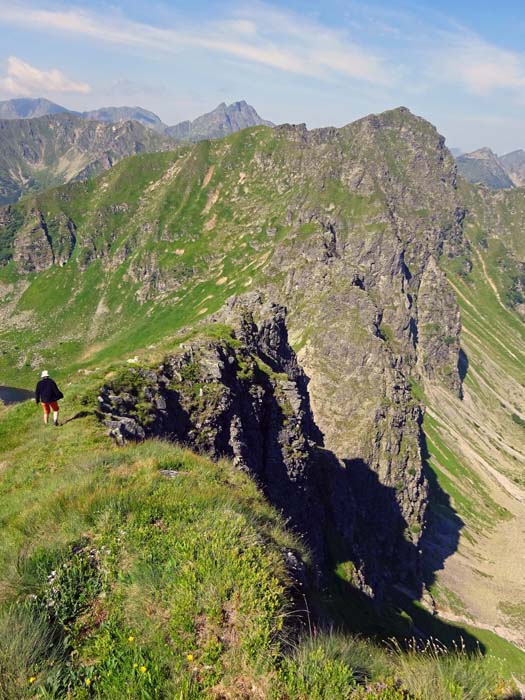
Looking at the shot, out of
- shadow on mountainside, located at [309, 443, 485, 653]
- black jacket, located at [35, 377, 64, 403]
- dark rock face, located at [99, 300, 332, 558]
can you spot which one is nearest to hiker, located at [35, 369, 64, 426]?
black jacket, located at [35, 377, 64, 403]

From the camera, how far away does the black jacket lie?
2327cm

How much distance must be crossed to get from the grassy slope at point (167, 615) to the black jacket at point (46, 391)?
36.6 ft

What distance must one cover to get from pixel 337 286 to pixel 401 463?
75393 millimetres

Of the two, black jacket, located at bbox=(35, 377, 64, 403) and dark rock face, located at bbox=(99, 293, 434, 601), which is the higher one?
black jacket, located at bbox=(35, 377, 64, 403)

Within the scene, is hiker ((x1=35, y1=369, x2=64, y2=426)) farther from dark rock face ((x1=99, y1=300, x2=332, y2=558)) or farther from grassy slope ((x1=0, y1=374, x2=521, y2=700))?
grassy slope ((x1=0, y1=374, x2=521, y2=700))

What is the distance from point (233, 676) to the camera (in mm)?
8023

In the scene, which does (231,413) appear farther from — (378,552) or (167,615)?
(378,552)

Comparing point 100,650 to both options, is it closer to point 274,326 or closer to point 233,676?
point 233,676

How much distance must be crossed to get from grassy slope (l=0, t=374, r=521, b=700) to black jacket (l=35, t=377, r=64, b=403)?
11155mm

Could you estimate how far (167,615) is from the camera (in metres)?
8.98

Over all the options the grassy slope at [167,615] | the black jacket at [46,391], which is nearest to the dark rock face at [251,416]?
the black jacket at [46,391]

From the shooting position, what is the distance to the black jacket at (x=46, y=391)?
23.3 metres

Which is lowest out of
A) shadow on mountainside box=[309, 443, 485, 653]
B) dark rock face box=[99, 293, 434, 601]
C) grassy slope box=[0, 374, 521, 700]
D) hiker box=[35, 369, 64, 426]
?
shadow on mountainside box=[309, 443, 485, 653]

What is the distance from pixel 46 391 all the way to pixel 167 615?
59.1 ft
